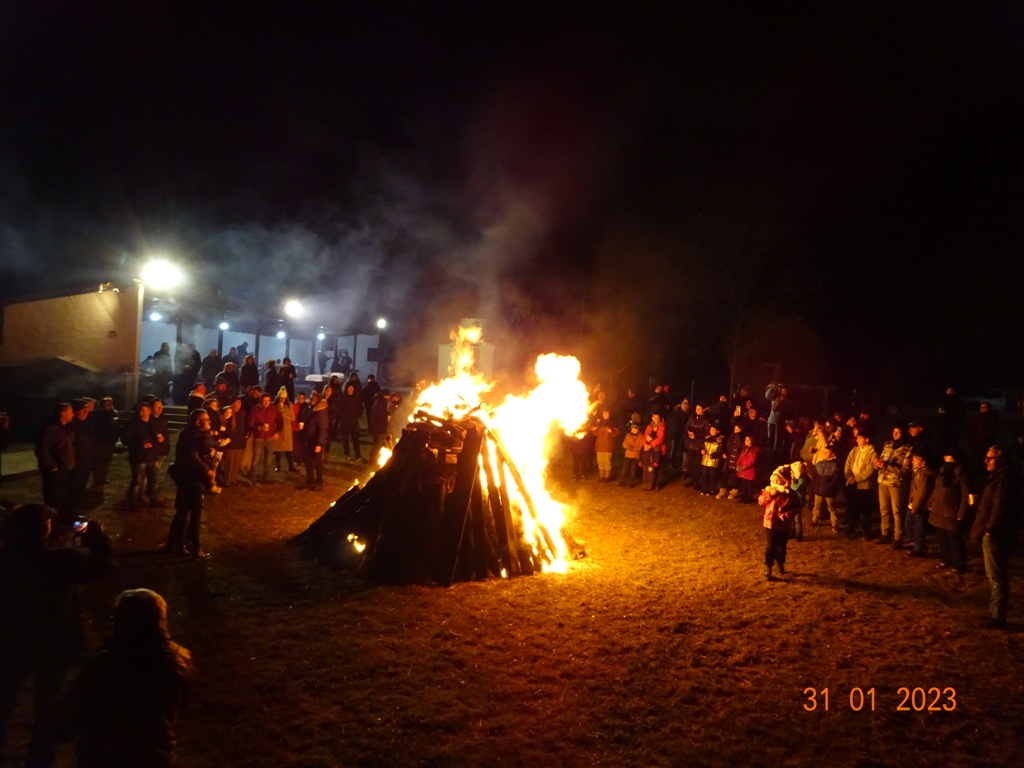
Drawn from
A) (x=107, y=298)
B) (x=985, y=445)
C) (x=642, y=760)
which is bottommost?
(x=642, y=760)

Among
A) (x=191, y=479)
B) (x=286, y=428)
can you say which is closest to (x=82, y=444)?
(x=191, y=479)

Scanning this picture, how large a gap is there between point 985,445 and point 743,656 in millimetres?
9896

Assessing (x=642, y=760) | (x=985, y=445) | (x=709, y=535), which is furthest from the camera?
(x=985, y=445)

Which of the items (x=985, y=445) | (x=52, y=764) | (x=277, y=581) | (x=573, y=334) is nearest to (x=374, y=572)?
(x=277, y=581)

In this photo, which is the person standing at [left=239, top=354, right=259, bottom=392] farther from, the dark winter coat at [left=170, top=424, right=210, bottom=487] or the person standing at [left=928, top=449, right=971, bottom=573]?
the person standing at [left=928, top=449, right=971, bottom=573]

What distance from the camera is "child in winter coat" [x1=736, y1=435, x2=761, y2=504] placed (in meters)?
13.1

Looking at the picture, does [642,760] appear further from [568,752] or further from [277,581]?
[277,581]

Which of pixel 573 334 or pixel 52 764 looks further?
pixel 573 334

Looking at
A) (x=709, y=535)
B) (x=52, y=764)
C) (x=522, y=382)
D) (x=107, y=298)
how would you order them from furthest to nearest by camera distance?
(x=522, y=382), (x=107, y=298), (x=709, y=535), (x=52, y=764)

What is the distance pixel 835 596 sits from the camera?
26.7 ft

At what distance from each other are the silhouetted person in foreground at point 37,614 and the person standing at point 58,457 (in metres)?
5.64

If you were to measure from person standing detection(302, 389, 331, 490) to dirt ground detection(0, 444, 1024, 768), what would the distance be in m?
3.17
